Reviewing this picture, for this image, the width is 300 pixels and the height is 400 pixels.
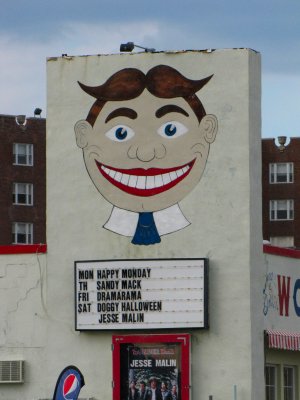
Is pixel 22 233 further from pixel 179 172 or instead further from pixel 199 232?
pixel 199 232

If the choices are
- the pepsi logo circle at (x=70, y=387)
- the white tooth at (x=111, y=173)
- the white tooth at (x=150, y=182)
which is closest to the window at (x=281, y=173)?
the white tooth at (x=111, y=173)

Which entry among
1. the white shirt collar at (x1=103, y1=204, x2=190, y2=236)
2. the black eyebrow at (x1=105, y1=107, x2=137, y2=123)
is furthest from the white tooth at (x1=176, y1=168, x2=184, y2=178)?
the black eyebrow at (x1=105, y1=107, x2=137, y2=123)

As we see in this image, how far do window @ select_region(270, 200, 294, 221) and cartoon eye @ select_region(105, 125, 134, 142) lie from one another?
84.6 meters

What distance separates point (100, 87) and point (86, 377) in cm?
744

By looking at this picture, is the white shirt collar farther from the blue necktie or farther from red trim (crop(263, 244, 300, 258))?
red trim (crop(263, 244, 300, 258))

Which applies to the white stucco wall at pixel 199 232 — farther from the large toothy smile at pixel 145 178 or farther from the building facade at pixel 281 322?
the building facade at pixel 281 322

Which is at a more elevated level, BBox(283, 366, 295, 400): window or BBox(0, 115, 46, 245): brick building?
BBox(0, 115, 46, 245): brick building


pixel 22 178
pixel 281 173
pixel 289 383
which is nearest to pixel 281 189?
pixel 281 173

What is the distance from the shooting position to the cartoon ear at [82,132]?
42.6m

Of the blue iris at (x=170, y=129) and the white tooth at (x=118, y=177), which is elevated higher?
the blue iris at (x=170, y=129)

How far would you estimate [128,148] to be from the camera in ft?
139

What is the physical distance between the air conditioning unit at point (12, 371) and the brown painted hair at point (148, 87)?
6.51 metres

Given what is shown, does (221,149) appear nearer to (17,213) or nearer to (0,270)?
(0,270)

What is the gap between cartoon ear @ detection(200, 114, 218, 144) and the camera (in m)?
41.9
